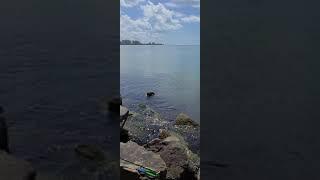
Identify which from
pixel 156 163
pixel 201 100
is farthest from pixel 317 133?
pixel 156 163

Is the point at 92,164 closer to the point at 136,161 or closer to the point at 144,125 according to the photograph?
the point at 136,161

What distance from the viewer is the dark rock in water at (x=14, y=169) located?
6.14 ft

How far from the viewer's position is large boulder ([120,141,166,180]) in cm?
372

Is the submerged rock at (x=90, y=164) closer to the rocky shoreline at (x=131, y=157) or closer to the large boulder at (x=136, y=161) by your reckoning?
the rocky shoreline at (x=131, y=157)

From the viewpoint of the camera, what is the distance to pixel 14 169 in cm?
189

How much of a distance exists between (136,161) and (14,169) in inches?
86.7

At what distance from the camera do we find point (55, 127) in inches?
76.9

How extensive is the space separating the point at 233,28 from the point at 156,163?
2.53 meters

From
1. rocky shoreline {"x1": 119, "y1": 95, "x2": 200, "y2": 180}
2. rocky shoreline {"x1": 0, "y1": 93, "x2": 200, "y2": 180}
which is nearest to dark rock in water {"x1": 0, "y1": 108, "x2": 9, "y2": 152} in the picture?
rocky shoreline {"x1": 0, "y1": 93, "x2": 200, "y2": 180}

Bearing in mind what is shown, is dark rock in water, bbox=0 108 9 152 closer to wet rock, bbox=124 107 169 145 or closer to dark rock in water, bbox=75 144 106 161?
dark rock in water, bbox=75 144 106 161

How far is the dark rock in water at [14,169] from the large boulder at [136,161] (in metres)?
1.80

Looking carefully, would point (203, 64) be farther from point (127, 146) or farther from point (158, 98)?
point (158, 98)

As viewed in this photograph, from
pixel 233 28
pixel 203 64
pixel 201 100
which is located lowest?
pixel 201 100

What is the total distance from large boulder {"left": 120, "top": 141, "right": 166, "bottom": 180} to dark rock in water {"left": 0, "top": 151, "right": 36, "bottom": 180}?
180 cm
